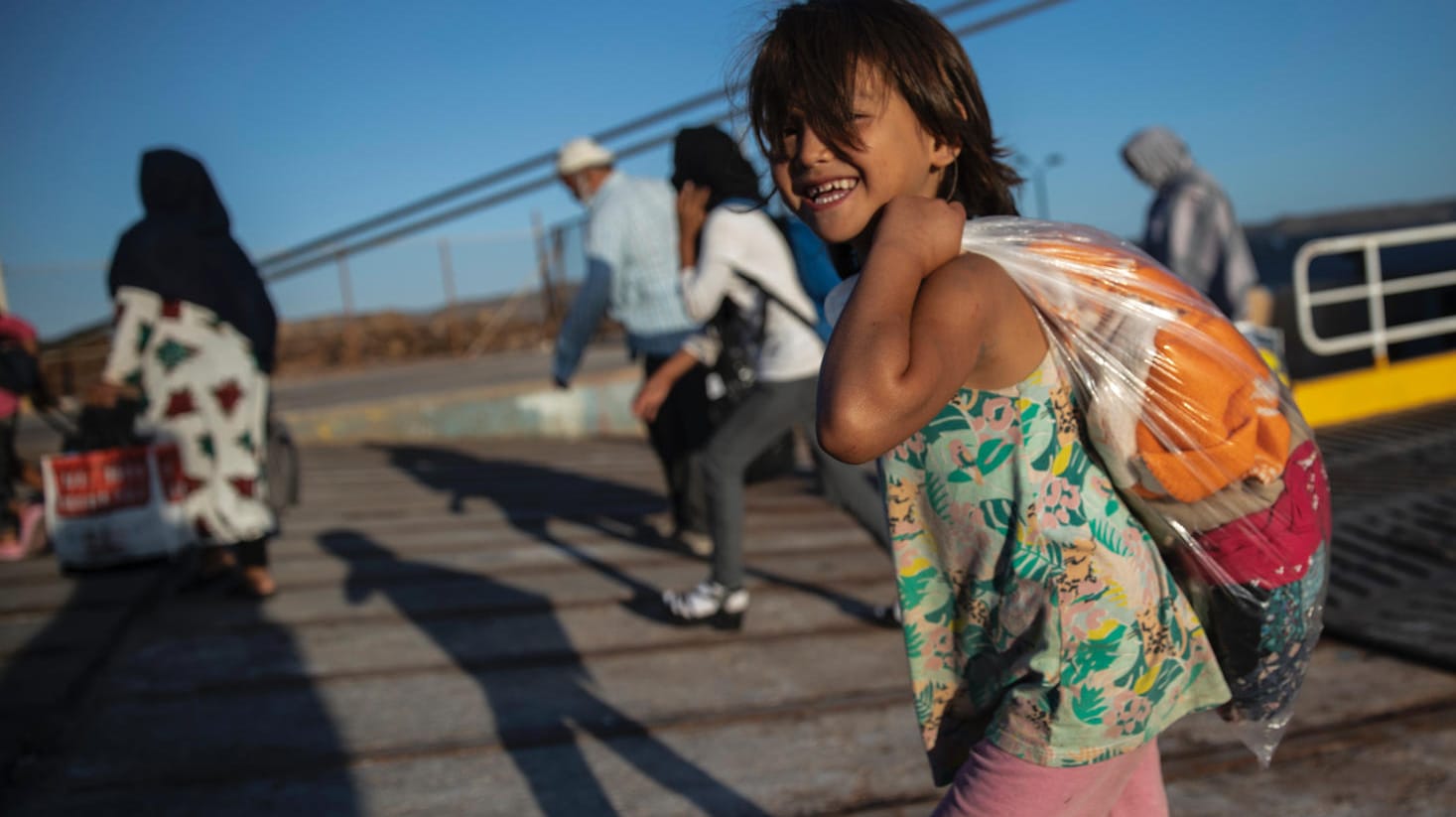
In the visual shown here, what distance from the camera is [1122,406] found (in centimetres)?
132

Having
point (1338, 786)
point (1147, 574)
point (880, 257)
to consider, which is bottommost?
point (1338, 786)

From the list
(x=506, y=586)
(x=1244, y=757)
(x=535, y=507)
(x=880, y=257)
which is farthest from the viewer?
(x=535, y=507)

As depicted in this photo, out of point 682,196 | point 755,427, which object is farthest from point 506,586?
point 682,196

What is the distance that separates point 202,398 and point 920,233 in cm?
377

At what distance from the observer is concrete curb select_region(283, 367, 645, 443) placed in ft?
30.4

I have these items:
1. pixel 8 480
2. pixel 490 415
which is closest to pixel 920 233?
pixel 8 480

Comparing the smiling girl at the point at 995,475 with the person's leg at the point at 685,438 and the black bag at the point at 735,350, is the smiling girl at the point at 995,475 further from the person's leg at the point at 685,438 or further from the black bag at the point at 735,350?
the person's leg at the point at 685,438

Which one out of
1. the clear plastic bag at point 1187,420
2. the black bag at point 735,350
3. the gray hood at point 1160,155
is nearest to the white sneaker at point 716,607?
the black bag at point 735,350

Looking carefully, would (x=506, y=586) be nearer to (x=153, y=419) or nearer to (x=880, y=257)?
(x=153, y=419)

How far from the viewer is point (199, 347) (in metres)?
4.20

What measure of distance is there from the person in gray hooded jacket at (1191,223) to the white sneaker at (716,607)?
310 cm

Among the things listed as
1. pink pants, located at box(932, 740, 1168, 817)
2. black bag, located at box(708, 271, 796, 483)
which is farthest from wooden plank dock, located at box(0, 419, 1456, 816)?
pink pants, located at box(932, 740, 1168, 817)

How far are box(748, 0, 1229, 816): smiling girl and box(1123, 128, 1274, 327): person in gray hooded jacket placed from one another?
4.58 metres

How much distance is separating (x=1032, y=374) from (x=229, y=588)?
3.95 metres
